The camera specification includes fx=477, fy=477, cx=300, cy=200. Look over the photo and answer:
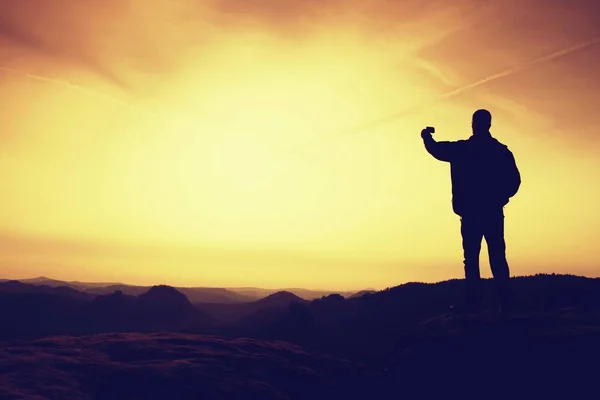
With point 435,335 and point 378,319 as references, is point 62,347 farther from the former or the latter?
point 378,319

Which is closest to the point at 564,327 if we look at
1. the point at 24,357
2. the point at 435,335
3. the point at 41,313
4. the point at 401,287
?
the point at 435,335

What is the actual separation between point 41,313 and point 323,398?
202 ft

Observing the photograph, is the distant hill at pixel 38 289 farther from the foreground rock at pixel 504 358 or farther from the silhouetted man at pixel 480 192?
the silhouetted man at pixel 480 192

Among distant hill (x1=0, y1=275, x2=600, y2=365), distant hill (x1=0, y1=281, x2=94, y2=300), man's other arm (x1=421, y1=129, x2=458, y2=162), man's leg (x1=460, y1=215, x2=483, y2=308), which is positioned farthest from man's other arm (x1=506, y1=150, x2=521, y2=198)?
distant hill (x1=0, y1=281, x2=94, y2=300)

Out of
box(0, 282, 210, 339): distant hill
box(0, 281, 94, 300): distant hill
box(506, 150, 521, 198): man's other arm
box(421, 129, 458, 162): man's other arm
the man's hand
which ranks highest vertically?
the man's hand

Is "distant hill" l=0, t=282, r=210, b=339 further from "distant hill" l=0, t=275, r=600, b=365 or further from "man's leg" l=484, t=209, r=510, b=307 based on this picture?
"man's leg" l=484, t=209, r=510, b=307

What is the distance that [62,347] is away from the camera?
10672 mm

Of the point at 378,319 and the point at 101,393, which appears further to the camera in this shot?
the point at 378,319

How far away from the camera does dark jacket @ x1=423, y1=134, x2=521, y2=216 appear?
37.0ft

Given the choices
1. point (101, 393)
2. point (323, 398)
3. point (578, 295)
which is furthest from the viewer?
point (578, 295)

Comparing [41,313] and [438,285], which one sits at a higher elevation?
[438,285]

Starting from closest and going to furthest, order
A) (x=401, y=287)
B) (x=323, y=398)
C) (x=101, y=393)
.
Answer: (x=101, y=393) → (x=323, y=398) → (x=401, y=287)

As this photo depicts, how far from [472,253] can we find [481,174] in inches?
75.5

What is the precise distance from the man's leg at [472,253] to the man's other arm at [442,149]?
153cm
